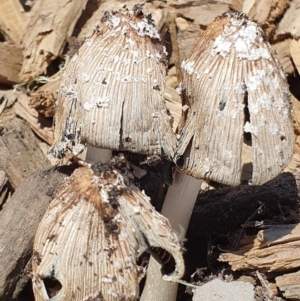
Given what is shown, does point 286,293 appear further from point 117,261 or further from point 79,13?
point 79,13

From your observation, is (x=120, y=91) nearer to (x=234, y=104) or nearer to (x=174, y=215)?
(x=234, y=104)

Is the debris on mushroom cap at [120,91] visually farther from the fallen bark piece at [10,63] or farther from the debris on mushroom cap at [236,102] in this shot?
the fallen bark piece at [10,63]

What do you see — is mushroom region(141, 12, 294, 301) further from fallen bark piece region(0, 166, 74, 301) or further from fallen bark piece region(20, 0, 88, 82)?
fallen bark piece region(20, 0, 88, 82)

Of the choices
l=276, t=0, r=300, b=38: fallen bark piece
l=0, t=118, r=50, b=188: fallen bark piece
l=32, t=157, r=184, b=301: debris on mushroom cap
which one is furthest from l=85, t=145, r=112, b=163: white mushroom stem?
l=276, t=0, r=300, b=38: fallen bark piece

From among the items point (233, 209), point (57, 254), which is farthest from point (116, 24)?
point (233, 209)

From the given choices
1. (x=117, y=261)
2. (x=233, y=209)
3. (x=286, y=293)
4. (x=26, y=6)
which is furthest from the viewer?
(x=26, y=6)

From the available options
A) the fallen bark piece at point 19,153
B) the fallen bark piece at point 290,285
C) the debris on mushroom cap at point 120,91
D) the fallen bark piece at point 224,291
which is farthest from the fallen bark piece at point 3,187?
the fallen bark piece at point 290,285

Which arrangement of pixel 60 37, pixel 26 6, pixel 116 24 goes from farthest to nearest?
1. pixel 26 6
2. pixel 60 37
3. pixel 116 24
